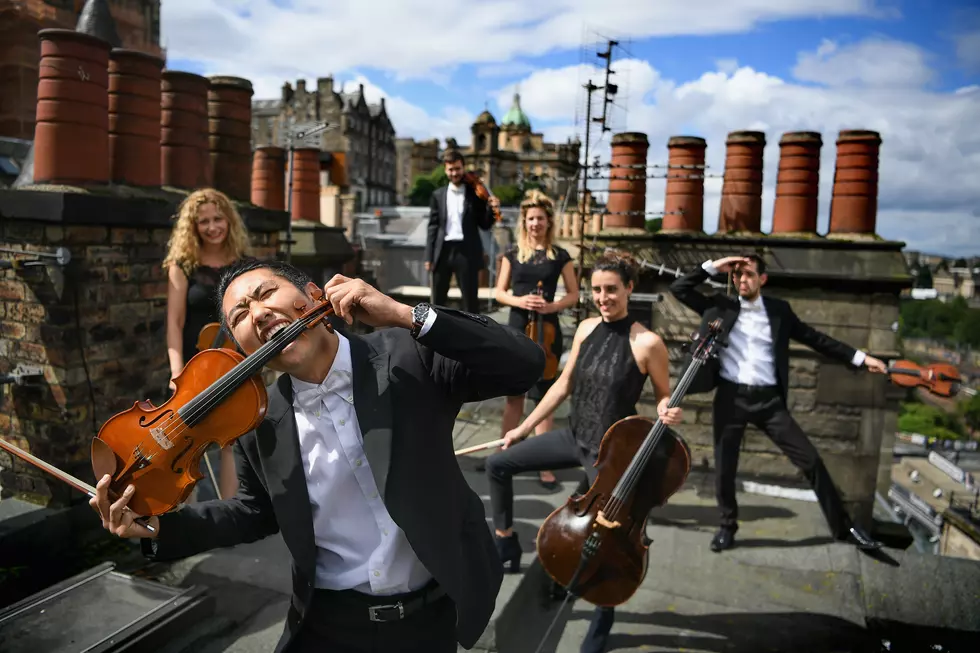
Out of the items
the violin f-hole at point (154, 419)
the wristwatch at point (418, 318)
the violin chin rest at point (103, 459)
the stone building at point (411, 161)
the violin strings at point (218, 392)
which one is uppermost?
the stone building at point (411, 161)

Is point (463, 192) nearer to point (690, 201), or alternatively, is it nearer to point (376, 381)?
point (690, 201)

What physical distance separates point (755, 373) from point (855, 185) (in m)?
2.18

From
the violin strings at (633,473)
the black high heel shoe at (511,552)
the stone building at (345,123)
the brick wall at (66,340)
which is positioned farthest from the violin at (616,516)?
the stone building at (345,123)

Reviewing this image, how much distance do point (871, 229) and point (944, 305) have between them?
113m

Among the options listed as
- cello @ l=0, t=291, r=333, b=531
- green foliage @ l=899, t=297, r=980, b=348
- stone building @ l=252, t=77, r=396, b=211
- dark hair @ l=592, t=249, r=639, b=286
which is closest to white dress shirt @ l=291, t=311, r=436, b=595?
cello @ l=0, t=291, r=333, b=531

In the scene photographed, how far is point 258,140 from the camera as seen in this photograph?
5559 centimetres

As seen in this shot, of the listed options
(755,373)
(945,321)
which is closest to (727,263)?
(755,373)

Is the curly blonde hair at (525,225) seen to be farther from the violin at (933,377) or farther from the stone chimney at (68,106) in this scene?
the stone chimney at (68,106)

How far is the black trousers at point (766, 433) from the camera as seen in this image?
172 inches

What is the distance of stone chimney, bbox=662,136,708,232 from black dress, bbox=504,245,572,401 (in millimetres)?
1452

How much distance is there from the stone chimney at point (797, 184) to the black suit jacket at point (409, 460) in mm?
4626

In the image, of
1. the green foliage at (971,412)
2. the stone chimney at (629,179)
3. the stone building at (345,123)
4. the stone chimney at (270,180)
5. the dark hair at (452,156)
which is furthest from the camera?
the green foliage at (971,412)

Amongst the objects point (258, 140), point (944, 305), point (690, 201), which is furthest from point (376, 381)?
point (944, 305)

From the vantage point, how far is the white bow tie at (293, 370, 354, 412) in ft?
6.20
